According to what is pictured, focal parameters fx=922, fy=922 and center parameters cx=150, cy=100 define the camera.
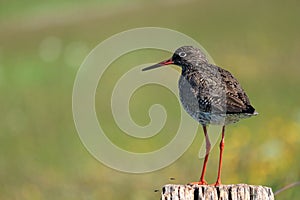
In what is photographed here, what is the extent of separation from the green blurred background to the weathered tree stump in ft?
7.82

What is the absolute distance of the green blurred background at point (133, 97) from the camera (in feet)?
29.2

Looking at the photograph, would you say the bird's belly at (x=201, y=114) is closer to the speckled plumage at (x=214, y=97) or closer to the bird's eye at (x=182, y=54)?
the speckled plumage at (x=214, y=97)

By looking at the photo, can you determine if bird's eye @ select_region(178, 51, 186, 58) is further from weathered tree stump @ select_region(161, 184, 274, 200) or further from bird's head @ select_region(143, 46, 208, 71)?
weathered tree stump @ select_region(161, 184, 274, 200)

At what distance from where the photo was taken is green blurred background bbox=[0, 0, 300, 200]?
890cm

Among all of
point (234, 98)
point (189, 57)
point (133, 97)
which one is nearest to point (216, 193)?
point (234, 98)

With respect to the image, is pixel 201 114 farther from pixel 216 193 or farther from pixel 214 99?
pixel 216 193

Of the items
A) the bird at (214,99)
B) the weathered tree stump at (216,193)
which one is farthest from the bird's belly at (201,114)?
the weathered tree stump at (216,193)

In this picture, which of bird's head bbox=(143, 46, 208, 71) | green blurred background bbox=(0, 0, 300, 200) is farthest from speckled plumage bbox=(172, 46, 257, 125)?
green blurred background bbox=(0, 0, 300, 200)

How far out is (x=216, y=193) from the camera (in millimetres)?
4734

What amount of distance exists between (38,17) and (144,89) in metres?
7.70

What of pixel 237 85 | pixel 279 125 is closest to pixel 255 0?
pixel 279 125

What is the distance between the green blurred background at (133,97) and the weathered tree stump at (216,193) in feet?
7.82

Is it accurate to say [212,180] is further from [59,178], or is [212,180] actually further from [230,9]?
[230,9]

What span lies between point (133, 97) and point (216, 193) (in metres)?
8.83
